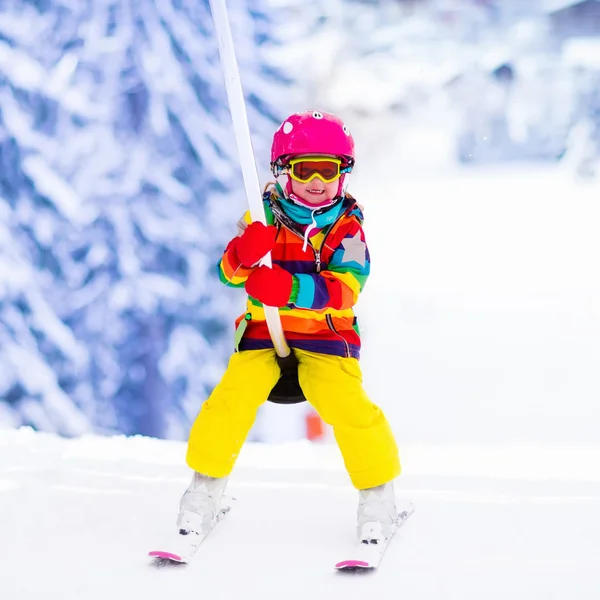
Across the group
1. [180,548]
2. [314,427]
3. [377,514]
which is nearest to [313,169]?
[377,514]

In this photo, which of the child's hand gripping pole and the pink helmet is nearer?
the child's hand gripping pole

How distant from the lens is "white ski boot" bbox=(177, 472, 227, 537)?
2.12m

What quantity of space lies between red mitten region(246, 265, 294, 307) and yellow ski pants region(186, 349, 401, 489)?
27cm

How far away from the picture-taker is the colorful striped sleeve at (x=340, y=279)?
2.05 meters

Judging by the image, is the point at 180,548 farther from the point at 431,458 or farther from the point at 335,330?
the point at 431,458

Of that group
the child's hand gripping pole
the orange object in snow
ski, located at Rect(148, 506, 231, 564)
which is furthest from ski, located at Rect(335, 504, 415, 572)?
the orange object in snow

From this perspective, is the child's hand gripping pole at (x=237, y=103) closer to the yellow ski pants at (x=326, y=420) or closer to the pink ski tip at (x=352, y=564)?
the yellow ski pants at (x=326, y=420)

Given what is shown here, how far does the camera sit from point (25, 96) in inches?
143

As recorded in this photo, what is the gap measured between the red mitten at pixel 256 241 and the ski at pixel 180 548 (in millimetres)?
715

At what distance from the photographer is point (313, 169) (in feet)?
7.31

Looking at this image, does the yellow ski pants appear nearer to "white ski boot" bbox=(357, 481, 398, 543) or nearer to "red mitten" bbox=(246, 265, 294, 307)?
"white ski boot" bbox=(357, 481, 398, 543)

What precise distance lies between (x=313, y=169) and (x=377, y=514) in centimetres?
93

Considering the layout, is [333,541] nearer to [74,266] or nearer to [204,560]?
[204,560]

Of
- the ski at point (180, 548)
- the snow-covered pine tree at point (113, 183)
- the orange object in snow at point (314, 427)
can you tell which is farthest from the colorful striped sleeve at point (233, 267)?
the orange object in snow at point (314, 427)
